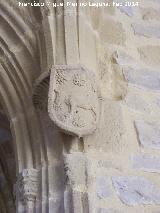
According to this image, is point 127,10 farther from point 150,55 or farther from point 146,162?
point 146,162

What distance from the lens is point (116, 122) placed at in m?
2.18

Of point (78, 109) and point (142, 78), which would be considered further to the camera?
point (142, 78)

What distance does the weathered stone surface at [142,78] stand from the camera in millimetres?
2400

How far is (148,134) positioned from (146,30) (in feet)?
2.30

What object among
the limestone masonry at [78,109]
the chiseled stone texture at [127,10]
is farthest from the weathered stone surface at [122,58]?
the chiseled stone texture at [127,10]

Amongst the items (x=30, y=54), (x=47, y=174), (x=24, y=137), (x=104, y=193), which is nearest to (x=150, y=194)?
(x=104, y=193)

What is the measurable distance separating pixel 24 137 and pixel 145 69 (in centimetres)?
78

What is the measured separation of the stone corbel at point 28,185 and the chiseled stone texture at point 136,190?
359 mm

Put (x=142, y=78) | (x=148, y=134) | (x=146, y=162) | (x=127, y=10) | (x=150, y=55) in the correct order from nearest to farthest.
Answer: (x=146, y=162) < (x=148, y=134) < (x=142, y=78) < (x=150, y=55) < (x=127, y=10)

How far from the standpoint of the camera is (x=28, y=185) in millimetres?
2045

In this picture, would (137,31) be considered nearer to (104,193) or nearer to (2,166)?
(104,193)

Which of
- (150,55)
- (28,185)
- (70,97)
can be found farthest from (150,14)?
(28,185)

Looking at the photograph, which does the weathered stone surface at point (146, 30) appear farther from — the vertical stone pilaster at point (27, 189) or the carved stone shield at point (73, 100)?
the vertical stone pilaster at point (27, 189)

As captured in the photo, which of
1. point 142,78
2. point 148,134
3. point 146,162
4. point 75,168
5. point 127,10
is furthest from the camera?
point 127,10
